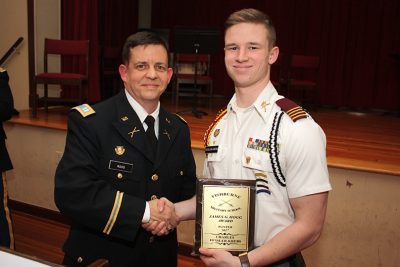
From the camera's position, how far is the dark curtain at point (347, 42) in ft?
23.5

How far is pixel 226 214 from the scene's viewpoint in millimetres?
1296

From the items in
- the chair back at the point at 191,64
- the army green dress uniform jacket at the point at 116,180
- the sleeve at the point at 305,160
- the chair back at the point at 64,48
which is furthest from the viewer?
the chair back at the point at 191,64

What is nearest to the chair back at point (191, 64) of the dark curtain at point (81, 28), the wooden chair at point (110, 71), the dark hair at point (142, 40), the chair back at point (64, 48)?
the wooden chair at point (110, 71)

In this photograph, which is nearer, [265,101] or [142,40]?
[265,101]

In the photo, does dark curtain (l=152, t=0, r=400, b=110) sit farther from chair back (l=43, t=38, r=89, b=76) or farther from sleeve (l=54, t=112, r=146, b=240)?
sleeve (l=54, t=112, r=146, b=240)

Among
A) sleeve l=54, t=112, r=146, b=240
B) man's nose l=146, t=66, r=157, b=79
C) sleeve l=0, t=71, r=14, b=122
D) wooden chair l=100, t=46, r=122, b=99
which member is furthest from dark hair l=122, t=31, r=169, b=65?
wooden chair l=100, t=46, r=122, b=99

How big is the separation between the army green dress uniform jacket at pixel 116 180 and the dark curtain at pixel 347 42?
20.6 feet

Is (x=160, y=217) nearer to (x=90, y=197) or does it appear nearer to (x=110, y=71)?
(x=90, y=197)

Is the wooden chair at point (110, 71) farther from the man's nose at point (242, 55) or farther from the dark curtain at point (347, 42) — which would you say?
the man's nose at point (242, 55)

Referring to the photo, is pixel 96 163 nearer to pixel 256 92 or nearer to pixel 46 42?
pixel 256 92

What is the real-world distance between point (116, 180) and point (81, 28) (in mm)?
4624

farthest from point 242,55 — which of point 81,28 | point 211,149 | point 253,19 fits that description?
point 81,28

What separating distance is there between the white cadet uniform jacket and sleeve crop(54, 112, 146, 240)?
35cm

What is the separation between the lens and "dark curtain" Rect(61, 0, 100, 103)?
5.59m
